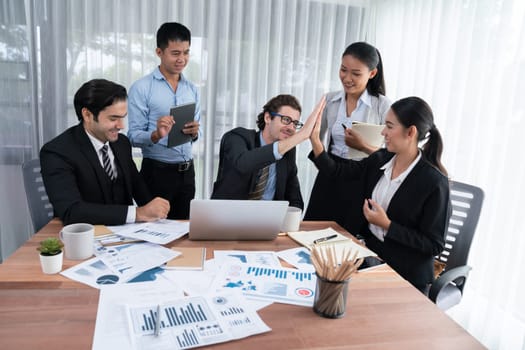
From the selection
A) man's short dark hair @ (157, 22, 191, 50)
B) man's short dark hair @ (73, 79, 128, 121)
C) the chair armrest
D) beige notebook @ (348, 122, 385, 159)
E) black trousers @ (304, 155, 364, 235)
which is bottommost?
the chair armrest

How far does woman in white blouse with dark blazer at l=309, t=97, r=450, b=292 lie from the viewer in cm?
171

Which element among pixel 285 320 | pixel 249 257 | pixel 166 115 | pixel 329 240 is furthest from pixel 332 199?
pixel 285 320

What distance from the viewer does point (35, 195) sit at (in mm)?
1867

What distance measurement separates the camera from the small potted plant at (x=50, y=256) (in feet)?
3.96

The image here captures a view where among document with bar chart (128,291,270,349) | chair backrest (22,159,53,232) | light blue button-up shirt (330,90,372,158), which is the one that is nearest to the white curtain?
light blue button-up shirt (330,90,372,158)

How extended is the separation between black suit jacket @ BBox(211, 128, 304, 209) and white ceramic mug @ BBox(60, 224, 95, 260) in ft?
2.71

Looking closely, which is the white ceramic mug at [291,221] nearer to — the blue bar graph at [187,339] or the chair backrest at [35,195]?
the blue bar graph at [187,339]

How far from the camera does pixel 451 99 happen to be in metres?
2.63

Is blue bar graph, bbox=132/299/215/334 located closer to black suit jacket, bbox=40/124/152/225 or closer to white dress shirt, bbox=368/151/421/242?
black suit jacket, bbox=40/124/152/225

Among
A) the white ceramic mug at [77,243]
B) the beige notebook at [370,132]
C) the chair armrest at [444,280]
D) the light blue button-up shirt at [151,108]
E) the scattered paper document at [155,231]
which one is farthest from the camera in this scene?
the light blue button-up shirt at [151,108]

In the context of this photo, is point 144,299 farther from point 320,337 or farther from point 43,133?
point 43,133

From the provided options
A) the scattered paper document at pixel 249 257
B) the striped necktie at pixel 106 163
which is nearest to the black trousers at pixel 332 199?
the scattered paper document at pixel 249 257

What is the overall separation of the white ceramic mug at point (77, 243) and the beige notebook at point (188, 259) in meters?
0.27

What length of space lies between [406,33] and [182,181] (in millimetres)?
2125
